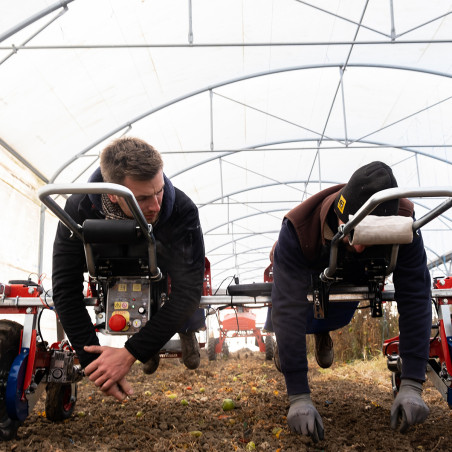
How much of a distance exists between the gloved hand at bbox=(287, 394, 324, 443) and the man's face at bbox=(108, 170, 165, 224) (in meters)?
1.06

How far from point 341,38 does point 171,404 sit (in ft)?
20.6

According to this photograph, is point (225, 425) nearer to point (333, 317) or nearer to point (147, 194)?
point (333, 317)

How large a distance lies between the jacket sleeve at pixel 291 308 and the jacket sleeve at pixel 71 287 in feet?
2.88

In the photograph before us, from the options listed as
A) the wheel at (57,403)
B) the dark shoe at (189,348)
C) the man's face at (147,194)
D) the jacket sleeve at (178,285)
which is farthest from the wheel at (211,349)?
the man's face at (147,194)

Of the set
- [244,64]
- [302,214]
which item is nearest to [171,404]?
[302,214]

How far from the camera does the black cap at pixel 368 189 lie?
6.68 ft

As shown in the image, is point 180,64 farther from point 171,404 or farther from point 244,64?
point 171,404

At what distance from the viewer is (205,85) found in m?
8.51

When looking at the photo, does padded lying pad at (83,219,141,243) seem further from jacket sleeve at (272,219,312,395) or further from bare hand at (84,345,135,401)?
jacket sleeve at (272,219,312,395)

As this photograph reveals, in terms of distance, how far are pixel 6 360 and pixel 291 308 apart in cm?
137

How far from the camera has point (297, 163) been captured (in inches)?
472

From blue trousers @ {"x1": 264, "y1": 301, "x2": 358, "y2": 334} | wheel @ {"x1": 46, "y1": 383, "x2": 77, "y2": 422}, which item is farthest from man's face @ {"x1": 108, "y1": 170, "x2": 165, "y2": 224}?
blue trousers @ {"x1": 264, "y1": 301, "x2": 358, "y2": 334}

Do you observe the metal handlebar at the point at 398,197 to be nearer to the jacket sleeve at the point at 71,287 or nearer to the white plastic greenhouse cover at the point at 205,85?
the jacket sleeve at the point at 71,287

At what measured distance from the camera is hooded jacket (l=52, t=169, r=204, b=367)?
2.27 meters
